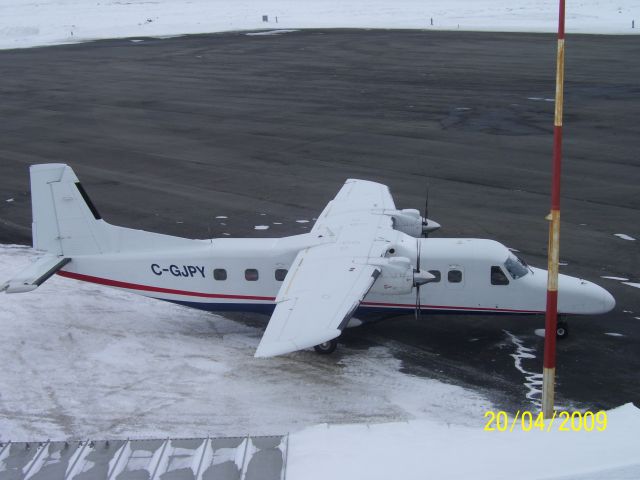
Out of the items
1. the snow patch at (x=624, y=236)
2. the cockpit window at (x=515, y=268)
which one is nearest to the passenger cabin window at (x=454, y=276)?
the cockpit window at (x=515, y=268)

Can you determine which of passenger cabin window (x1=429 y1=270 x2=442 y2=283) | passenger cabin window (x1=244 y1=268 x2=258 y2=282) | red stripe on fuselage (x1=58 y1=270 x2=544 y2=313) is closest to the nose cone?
red stripe on fuselage (x1=58 y1=270 x2=544 y2=313)

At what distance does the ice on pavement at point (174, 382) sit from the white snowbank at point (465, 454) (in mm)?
4888

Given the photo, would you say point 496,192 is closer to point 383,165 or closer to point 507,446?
point 383,165

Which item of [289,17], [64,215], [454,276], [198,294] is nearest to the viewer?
[454,276]

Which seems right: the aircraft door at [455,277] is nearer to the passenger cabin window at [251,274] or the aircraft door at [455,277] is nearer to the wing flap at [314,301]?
the wing flap at [314,301]

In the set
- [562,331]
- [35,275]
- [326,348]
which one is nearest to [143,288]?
[35,275]

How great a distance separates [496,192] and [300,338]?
18.4m

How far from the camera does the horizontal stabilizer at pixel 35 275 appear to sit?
19.2 meters

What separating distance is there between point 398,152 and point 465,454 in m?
28.8

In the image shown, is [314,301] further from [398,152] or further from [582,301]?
[398,152]

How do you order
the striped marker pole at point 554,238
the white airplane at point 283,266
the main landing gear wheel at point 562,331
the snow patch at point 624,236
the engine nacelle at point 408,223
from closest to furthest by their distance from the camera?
the striped marker pole at point 554,238 → the white airplane at point 283,266 → the main landing gear wheel at point 562,331 → the engine nacelle at point 408,223 → the snow patch at point 624,236

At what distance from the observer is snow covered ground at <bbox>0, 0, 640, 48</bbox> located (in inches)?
3632

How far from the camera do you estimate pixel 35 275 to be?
1978 cm

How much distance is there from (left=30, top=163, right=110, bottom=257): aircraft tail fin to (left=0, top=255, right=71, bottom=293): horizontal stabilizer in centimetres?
33
